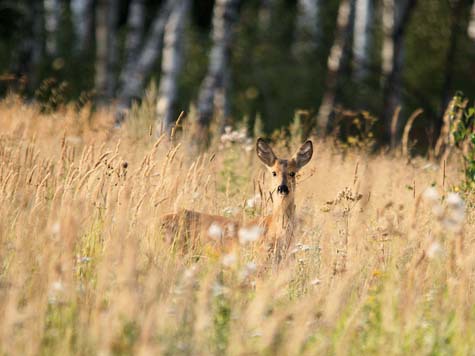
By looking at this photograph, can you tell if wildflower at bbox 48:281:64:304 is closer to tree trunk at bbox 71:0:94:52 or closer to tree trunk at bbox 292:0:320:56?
tree trunk at bbox 292:0:320:56

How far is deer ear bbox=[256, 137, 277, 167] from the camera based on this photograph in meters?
6.83

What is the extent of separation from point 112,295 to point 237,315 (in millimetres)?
521

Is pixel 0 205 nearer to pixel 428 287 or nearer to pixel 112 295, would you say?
pixel 112 295

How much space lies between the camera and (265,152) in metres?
6.84

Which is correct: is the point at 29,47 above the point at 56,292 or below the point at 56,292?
above

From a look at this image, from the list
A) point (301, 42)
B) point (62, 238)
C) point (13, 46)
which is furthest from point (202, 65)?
point (62, 238)

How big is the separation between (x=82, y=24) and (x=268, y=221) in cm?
1999

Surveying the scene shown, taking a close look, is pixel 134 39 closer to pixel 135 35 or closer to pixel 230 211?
pixel 135 35

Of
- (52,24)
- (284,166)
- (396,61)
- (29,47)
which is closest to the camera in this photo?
(284,166)

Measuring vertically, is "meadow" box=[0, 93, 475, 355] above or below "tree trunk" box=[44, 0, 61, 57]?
below

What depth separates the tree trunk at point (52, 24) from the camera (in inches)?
880

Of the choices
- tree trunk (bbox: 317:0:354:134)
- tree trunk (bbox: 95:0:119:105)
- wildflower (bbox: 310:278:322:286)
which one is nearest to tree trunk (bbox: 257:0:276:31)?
tree trunk (bbox: 95:0:119:105)

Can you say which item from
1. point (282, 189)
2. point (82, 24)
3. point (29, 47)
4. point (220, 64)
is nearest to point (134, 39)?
point (29, 47)

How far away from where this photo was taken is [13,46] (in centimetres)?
2230
